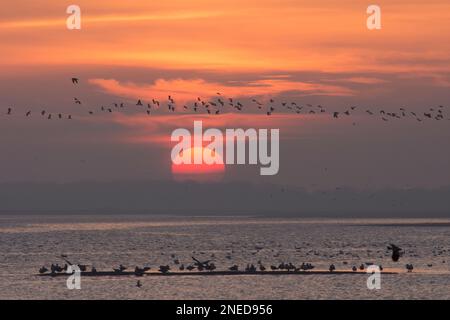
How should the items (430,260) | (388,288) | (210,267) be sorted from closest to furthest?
(388,288)
(210,267)
(430,260)

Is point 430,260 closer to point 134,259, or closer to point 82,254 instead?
point 134,259

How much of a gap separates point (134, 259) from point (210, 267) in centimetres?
3352

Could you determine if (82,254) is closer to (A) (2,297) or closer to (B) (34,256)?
(B) (34,256)

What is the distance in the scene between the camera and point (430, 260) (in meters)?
119

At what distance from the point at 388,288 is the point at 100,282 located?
24.5 m
